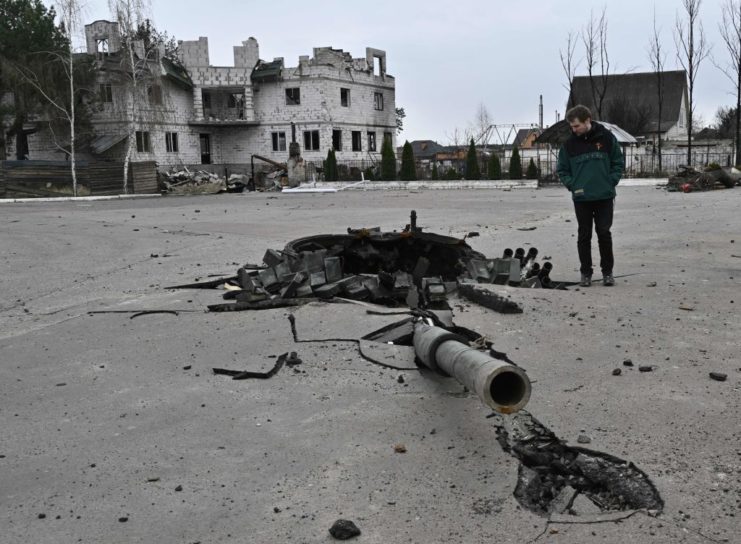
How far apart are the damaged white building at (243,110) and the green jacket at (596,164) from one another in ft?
142

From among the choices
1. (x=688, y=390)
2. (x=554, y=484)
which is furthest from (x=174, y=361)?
(x=688, y=390)

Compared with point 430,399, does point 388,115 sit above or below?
above

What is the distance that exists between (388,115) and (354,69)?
5.50m

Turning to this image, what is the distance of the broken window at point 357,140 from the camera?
53938mm

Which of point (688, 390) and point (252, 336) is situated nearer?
point (688, 390)

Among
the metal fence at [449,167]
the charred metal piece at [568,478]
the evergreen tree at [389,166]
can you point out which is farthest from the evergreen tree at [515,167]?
the charred metal piece at [568,478]

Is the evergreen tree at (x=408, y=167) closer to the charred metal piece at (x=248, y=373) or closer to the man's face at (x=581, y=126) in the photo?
the man's face at (x=581, y=126)

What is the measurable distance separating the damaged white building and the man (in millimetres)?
43067

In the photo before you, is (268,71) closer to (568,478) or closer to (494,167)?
(494,167)

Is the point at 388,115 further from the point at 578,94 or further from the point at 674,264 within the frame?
the point at 674,264

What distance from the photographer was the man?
7012 mm

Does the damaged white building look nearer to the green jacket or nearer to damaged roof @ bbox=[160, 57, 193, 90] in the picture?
damaged roof @ bbox=[160, 57, 193, 90]

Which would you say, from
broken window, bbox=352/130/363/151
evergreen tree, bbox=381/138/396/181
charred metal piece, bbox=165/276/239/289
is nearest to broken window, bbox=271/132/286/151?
broken window, bbox=352/130/363/151

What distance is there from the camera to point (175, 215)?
61.4 ft
